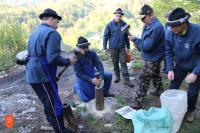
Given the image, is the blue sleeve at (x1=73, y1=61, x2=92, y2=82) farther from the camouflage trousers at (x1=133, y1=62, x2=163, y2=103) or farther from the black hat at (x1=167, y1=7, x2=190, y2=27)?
the black hat at (x1=167, y1=7, x2=190, y2=27)

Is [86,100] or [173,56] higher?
[173,56]

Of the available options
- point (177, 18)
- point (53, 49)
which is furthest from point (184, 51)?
point (53, 49)

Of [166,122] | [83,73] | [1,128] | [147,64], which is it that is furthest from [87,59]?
[166,122]

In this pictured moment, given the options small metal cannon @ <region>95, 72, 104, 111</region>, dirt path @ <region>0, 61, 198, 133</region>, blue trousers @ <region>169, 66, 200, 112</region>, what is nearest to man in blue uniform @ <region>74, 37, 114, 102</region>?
small metal cannon @ <region>95, 72, 104, 111</region>

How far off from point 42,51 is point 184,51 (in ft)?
7.39

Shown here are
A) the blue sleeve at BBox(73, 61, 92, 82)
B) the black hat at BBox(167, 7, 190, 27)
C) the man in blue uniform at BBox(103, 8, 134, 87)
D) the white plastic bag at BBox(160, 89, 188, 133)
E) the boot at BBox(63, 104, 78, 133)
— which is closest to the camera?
the black hat at BBox(167, 7, 190, 27)

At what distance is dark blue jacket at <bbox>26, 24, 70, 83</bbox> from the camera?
4.43m

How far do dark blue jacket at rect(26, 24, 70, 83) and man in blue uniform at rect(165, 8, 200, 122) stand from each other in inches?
67.6

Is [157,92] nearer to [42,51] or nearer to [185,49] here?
[185,49]

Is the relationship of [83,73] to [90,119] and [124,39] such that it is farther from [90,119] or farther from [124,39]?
[124,39]

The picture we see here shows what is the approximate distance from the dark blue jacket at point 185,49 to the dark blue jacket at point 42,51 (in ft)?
5.71

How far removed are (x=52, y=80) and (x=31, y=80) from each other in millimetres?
324

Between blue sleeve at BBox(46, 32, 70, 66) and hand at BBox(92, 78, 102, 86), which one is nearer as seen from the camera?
blue sleeve at BBox(46, 32, 70, 66)

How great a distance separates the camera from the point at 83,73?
6.33 m
